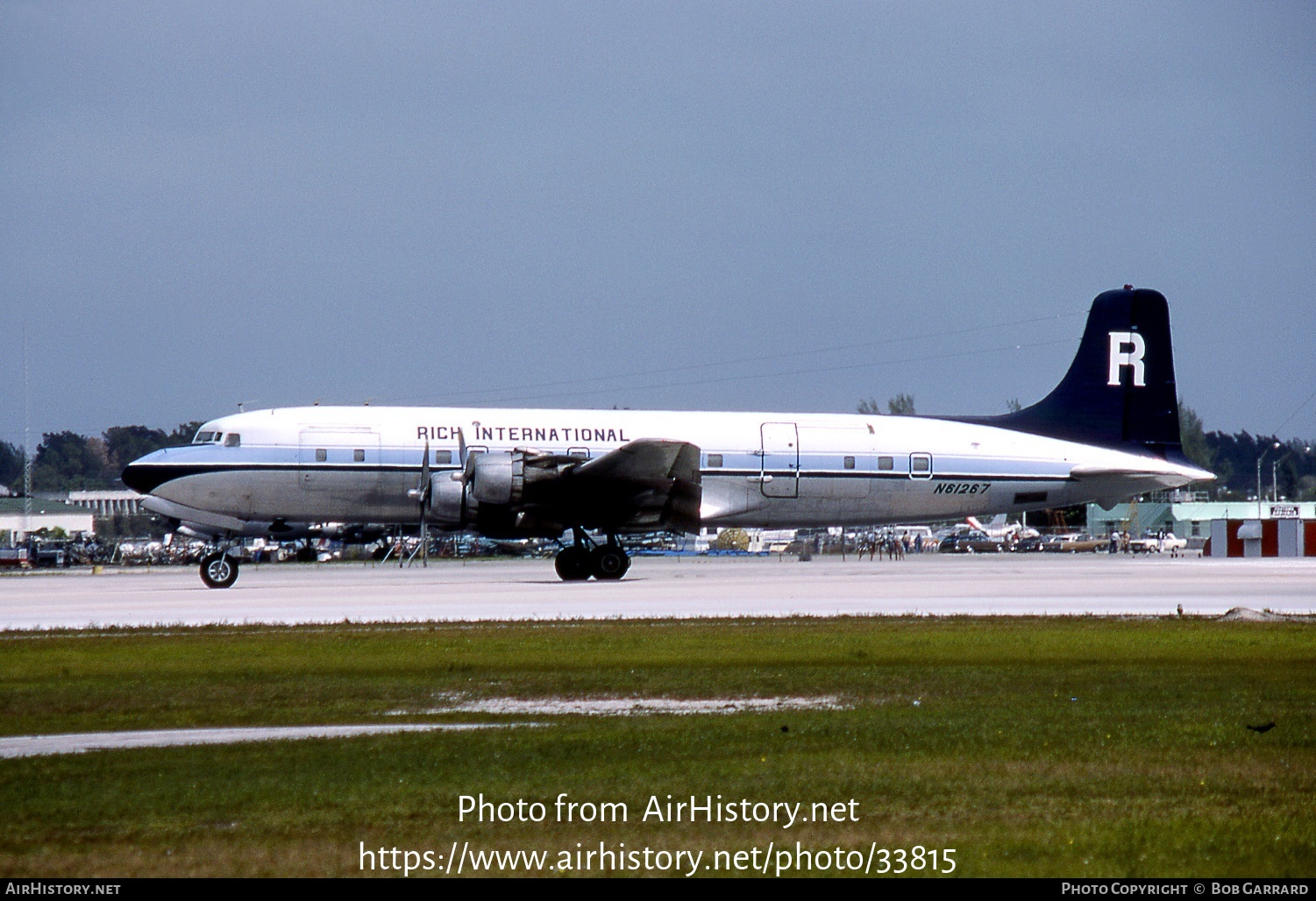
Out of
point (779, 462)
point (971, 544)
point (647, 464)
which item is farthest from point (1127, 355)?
point (971, 544)

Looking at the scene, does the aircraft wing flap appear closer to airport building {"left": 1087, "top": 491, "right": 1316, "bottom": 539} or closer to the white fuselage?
the white fuselage

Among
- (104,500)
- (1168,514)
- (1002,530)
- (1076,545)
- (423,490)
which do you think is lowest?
(1076,545)

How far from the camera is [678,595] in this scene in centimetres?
2766

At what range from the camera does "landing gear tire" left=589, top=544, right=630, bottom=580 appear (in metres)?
32.4

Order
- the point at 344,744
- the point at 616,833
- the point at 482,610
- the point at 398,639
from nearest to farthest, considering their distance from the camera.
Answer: the point at 616,833
the point at 344,744
the point at 398,639
the point at 482,610

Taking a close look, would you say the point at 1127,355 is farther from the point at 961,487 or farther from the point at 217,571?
the point at 217,571

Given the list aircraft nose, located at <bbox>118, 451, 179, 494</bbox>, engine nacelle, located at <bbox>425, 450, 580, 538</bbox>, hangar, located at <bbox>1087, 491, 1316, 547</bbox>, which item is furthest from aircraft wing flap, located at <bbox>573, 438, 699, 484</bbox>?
hangar, located at <bbox>1087, 491, 1316, 547</bbox>

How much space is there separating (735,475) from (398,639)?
16.7m

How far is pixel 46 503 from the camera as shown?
12788cm

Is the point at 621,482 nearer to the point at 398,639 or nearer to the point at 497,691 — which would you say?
the point at 398,639

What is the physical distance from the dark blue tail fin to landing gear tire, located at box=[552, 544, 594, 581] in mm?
13083

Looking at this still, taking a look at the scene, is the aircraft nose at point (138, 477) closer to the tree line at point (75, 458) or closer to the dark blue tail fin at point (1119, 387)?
the dark blue tail fin at point (1119, 387)

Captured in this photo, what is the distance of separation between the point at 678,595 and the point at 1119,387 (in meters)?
18.9

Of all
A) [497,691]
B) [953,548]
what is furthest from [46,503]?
[497,691]
